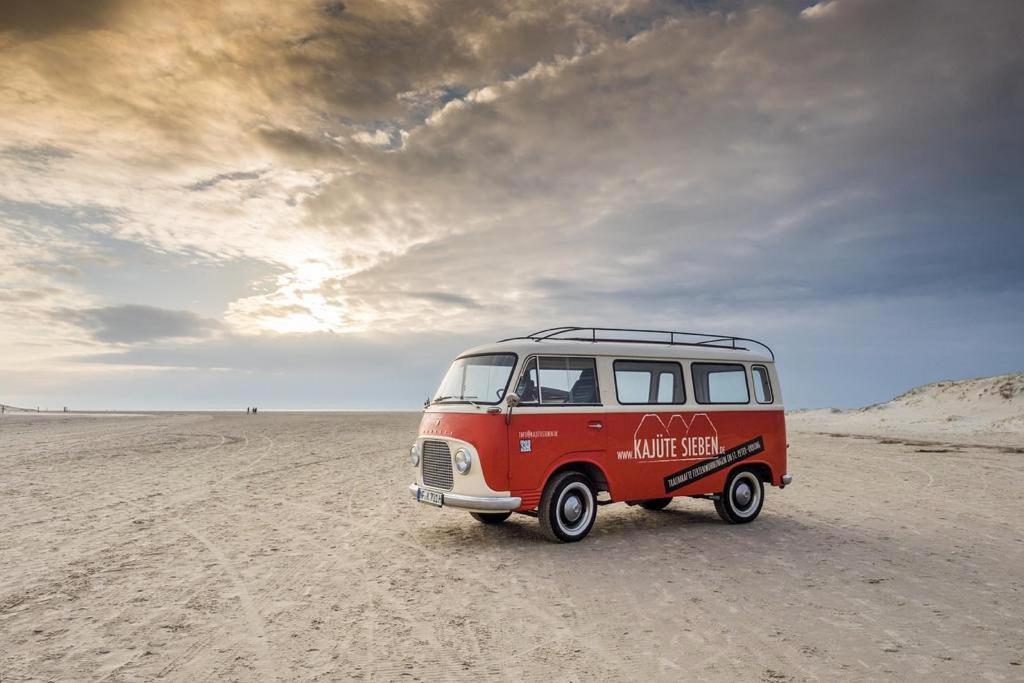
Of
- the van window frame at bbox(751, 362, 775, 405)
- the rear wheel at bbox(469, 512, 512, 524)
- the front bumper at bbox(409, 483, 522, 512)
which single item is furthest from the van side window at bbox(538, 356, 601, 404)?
the van window frame at bbox(751, 362, 775, 405)

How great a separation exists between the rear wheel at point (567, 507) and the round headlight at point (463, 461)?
1.13m

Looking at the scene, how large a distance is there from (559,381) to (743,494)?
413 cm

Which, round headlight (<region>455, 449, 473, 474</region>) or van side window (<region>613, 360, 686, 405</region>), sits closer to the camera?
Answer: round headlight (<region>455, 449, 473, 474</region>)

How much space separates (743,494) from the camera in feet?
38.0

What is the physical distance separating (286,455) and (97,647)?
1706 cm

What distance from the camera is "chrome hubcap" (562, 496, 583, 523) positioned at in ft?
31.6

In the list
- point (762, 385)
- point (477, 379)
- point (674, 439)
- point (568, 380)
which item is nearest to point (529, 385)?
point (568, 380)

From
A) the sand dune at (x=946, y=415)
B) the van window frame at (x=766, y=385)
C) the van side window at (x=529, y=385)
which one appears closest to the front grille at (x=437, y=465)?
the van side window at (x=529, y=385)

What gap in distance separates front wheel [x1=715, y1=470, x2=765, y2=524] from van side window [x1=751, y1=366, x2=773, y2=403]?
4.18ft

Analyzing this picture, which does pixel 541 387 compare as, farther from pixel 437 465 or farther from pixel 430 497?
pixel 430 497

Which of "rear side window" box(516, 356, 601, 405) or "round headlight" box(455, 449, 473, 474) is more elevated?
"rear side window" box(516, 356, 601, 405)

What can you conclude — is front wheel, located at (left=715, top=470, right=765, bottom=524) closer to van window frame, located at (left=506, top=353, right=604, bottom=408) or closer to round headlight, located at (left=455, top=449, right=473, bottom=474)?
van window frame, located at (left=506, top=353, right=604, bottom=408)

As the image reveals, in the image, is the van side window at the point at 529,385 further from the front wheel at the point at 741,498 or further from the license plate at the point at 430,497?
the front wheel at the point at 741,498

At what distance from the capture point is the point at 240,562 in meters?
8.65
